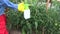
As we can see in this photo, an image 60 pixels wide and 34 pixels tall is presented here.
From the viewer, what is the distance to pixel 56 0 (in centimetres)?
341

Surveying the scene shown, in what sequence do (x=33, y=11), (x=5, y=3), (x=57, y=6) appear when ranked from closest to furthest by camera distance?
(x=5, y=3)
(x=33, y=11)
(x=57, y=6)

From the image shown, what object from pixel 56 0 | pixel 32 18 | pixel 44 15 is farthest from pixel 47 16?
pixel 56 0

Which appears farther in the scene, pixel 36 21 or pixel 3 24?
pixel 36 21

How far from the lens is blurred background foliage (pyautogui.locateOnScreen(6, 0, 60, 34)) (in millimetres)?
2969

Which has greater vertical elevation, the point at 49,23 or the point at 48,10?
the point at 48,10

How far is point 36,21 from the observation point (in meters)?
2.95

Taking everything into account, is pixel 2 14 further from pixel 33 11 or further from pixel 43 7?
pixel 43 7

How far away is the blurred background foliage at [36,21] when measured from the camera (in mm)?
2969

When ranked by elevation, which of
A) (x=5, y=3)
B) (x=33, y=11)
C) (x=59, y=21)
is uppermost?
(x=5, y=3)

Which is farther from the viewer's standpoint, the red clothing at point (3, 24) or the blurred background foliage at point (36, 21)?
the blurred background foliage at point (36, 21)

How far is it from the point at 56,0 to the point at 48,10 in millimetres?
365

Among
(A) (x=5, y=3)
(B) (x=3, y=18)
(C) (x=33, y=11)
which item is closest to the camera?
(A) (x=5, y=3)

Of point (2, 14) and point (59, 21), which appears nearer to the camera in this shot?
point (2, 14)

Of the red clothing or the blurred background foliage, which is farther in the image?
the blurred background foliage
